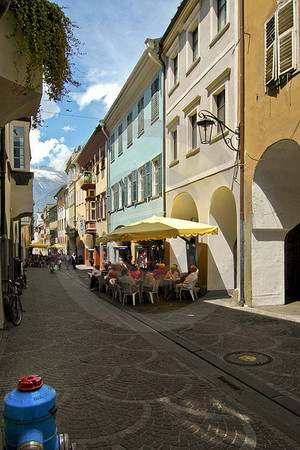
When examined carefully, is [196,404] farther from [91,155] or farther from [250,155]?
[91,155]

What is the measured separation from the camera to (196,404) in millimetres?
4426

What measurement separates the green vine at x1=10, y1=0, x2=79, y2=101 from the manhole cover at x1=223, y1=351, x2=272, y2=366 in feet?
18.2

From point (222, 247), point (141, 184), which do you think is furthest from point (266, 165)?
point (141, 184)

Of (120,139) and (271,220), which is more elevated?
(120,139)

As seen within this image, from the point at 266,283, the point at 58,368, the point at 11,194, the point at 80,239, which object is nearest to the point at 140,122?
the point at 11,194

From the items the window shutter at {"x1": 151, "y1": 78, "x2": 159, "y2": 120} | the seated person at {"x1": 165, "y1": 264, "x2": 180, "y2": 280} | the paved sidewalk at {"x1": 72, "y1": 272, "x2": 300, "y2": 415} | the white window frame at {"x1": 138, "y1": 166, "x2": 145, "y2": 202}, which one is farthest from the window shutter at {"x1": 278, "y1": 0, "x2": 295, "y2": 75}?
the white window frame at {"x1": 138, "y1": 166, "x2": 145, "y2": 202}

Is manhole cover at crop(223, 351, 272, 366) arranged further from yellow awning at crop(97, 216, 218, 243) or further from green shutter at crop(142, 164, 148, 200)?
green shutter at crop(142, 164, 148, 200)

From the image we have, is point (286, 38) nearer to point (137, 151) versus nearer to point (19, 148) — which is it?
point (19, 148)

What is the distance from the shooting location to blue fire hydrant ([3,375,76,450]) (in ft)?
7.83

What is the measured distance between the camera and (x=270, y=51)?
30.8ft

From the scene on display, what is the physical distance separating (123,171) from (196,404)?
70.2 feet

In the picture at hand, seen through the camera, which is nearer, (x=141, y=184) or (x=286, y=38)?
(x=286, y=38)

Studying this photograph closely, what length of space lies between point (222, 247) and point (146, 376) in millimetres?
8727

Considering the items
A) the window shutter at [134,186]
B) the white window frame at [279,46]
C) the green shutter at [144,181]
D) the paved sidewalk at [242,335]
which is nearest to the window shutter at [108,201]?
the window shutter at [134,186]
